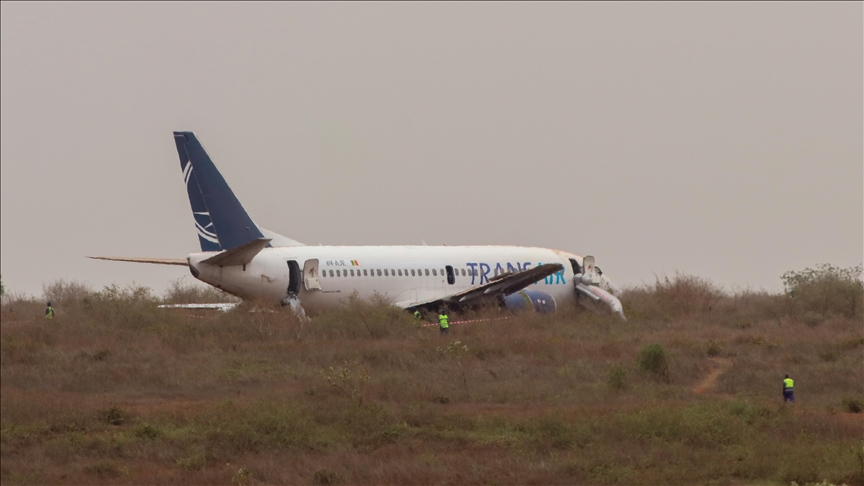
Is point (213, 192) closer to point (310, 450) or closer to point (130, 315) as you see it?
point (130, 315)

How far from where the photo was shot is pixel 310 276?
129 feet

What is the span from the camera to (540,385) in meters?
26.3

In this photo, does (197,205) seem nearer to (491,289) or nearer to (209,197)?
(209,197)

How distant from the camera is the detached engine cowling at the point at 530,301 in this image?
4391 cm

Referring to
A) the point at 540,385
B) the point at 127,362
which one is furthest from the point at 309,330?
the point at 127,362

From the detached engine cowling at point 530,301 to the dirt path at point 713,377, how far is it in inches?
476

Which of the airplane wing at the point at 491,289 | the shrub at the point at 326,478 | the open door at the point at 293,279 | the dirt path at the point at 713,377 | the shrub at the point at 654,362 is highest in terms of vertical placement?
the open door at the point at 293,279

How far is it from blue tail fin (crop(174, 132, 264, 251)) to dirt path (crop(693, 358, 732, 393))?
15844mm

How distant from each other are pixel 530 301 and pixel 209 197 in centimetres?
1389

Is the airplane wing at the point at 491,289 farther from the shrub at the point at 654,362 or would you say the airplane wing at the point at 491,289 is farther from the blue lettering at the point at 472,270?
the shrub at the point at 654,362

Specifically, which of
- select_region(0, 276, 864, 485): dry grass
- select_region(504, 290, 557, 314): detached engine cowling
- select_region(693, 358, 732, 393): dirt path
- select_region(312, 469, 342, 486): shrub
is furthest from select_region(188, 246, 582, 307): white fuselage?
select_region(312, 469, 342, 486): shrub

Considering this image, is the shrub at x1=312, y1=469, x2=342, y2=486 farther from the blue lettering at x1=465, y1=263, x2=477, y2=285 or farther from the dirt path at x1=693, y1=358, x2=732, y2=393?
the blue lettering at x1=465, y1=263, x2=477, y2=285

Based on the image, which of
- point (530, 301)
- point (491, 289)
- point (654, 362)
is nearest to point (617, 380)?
point (654, 362)

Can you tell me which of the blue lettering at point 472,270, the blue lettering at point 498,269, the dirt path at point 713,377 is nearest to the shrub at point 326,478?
the dirt path at point 713,377
